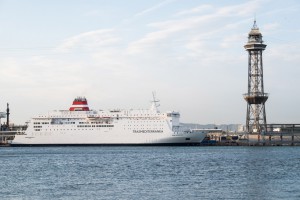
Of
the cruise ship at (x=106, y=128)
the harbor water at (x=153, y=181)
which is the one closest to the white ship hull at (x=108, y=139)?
the cruise ship at (x=106, y=128)

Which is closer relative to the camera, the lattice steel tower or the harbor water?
the harbor water

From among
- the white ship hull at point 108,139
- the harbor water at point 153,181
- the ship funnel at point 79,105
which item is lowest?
the harbor water at point 153,181

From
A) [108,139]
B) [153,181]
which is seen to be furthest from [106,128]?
[153,181]

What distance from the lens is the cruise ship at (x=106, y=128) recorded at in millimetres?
105938

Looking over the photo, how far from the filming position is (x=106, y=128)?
10831 centimetres

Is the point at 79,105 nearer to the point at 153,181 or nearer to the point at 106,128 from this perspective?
the point at 106,128

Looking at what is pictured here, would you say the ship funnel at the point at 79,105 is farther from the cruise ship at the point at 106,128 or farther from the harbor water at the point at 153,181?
the harbor water at the point at 153,181

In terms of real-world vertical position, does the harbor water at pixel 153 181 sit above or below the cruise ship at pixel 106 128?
below

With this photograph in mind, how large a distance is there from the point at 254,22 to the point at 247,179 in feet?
272

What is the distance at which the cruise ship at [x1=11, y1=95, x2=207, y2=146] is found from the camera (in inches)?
4171

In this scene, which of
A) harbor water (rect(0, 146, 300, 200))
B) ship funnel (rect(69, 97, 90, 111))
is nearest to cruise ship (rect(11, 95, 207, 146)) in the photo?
ship funnel (rect(69, 97, 90, 111))

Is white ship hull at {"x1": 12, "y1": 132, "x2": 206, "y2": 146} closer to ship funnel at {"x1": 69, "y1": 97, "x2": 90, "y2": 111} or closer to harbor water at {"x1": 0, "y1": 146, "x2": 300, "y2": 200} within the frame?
ship funnel at {"x1": 69, "y1": 97, "x2": 90, "y2": 111}

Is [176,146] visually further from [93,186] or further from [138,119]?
[93,186]

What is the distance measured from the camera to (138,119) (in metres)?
107
